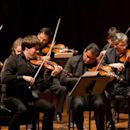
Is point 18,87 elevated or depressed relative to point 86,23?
depressed

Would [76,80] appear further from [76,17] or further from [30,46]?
[76,17]

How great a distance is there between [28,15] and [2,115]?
3.62 m

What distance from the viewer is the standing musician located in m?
4.66

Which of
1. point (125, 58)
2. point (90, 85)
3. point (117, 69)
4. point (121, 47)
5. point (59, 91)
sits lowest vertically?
point (90, 85)

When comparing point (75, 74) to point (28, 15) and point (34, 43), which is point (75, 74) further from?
point (28, 15)

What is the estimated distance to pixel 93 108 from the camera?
4.38 meters

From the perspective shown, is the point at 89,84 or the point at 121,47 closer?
the point at 89,84

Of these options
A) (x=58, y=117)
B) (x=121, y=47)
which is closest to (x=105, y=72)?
(x=121, y=47)

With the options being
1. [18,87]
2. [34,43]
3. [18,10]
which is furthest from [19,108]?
[18,10]

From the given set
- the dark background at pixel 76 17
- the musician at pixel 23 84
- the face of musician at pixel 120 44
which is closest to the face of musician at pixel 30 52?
the musician at pixel 23 84

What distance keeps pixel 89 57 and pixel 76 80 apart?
272 millimetres

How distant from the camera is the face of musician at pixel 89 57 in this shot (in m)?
4.40

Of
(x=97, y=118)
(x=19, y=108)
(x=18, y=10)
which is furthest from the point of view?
(x=18, y=10)

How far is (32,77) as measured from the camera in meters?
4.14
